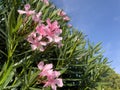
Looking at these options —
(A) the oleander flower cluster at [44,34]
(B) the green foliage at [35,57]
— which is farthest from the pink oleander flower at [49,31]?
(B) the green foliage at [35,57]

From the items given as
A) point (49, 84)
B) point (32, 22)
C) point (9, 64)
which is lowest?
point (49, 84)

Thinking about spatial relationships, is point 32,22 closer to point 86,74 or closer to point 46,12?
point 46,12

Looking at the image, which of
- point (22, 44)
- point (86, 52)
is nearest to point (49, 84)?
point (22, 44)

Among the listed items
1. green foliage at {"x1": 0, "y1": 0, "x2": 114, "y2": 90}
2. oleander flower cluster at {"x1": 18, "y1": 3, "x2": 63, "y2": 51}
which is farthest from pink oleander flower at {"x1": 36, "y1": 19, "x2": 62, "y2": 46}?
green foliage at {"x1": 0, "y1": 0, "x2": 114, "y2": 90}

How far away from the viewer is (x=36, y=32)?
2.83 m

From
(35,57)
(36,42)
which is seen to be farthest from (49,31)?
(35,57)

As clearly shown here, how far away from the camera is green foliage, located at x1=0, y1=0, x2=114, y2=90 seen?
2809mm

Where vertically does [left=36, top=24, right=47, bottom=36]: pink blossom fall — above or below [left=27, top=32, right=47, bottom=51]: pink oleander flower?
above

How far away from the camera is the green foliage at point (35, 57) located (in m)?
2.81

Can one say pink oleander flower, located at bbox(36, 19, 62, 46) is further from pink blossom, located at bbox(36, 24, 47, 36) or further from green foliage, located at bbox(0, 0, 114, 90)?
green foliage, located at bbox(0, 0, 114, 90)

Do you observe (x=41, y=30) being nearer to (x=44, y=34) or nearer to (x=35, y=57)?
(x=44, y=34)

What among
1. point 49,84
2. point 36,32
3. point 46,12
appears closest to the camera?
point 49,84

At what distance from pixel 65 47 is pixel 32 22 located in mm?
902

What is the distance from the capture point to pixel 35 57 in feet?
10.1
